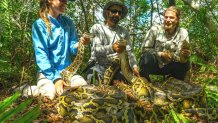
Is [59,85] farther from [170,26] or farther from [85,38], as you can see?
[170,26]

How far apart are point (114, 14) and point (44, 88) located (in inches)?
64.3

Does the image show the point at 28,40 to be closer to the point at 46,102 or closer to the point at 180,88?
the point at 46,102

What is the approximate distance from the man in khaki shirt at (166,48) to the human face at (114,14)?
0.56 m

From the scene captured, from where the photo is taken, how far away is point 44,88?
4.42m

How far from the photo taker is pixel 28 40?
21.5ft

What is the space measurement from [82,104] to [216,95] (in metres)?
1.74

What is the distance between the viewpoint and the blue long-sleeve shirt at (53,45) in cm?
462

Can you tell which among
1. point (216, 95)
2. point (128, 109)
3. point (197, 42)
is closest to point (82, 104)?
point (128, 109)

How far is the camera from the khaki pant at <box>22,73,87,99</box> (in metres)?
4.37

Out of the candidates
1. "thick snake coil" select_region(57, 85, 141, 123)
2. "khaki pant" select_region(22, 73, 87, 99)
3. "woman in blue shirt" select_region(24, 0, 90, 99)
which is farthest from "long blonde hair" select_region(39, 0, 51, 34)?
"thick snake coil" select_region(57, 85, 141, 123)

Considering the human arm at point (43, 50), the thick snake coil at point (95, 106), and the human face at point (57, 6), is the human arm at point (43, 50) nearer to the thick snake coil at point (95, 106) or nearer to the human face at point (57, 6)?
the human face at point (57, 6)

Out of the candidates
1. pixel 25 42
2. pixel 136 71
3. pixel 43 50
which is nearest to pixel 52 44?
pixel 43 50

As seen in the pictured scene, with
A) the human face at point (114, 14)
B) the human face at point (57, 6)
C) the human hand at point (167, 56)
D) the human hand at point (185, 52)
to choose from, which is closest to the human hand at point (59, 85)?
the human face at point (57, 6)

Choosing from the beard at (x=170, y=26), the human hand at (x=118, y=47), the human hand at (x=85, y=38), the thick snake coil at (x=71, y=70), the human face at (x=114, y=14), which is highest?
the human face at (x=114, y=14)
